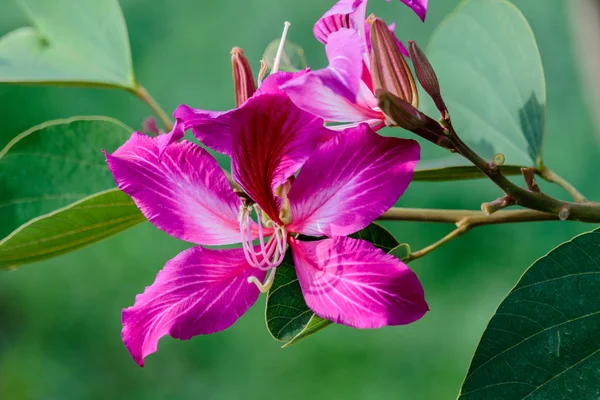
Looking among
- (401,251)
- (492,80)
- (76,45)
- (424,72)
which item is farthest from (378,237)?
(76,45)

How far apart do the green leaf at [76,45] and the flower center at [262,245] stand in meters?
0.33

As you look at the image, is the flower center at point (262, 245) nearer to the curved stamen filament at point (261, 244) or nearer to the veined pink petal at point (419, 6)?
the curved stamen filament at point (261, 244)

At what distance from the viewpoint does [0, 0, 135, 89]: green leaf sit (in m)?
0.81

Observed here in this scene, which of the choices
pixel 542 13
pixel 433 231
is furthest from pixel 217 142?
pixel 542 13

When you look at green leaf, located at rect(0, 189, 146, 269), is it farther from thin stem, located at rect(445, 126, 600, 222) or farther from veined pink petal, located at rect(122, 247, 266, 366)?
thin stem, located at rect(445, 126, 600, 222)

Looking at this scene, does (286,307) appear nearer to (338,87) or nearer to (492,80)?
(338,87)

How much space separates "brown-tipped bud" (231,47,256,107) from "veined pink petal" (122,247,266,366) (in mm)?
113

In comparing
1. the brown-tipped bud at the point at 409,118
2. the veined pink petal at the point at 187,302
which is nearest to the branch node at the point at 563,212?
the brown-tipped bud at the point at 409,118

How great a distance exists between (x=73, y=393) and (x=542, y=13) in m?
2.58

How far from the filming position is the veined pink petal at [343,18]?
1.70ft

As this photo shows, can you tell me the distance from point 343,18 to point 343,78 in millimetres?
133

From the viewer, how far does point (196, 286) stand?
1.75 feet

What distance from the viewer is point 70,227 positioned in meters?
0.63

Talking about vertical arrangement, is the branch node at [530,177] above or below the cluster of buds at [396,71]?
below
